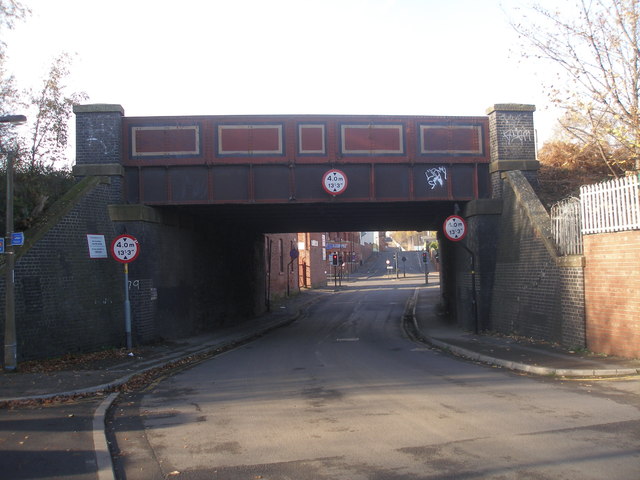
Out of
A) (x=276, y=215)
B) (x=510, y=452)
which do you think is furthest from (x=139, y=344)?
(x=510, y=452)

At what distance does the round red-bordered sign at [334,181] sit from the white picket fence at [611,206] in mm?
6846

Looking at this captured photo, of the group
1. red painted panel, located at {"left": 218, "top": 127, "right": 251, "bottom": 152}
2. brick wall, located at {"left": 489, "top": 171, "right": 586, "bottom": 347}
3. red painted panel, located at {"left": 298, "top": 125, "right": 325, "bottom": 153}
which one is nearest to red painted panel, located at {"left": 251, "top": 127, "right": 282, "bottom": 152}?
red painted panel, located at {"left": 218, "top": 127, "right": 251, "bottom": 152}

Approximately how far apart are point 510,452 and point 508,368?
610 cm

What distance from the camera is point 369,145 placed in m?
17.0

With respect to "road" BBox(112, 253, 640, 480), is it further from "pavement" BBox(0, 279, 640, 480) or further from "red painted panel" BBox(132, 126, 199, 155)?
"red painted panel" BBox(132, 126, 199, 155)

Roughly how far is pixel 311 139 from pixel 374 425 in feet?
37.4

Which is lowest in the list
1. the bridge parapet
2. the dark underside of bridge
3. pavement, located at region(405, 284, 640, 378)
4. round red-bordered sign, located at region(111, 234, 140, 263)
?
pavement, located at region(405, 284, 640, 378)

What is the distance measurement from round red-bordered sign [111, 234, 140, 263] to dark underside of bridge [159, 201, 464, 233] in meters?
3.26

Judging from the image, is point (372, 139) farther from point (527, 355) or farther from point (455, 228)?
point (527, 355)

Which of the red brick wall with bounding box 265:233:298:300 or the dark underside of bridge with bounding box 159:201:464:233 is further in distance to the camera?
the red brick wall with bounding box 265:233:298:300

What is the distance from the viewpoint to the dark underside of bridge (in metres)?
18.5

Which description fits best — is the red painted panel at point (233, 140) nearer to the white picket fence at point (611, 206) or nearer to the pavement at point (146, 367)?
the pavement at point (146, 367)

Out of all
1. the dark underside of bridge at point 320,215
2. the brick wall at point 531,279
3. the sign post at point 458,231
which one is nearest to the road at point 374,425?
the brick wall at point 531,279

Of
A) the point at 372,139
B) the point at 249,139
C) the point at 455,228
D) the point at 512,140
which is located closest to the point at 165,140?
the point at 249,139
